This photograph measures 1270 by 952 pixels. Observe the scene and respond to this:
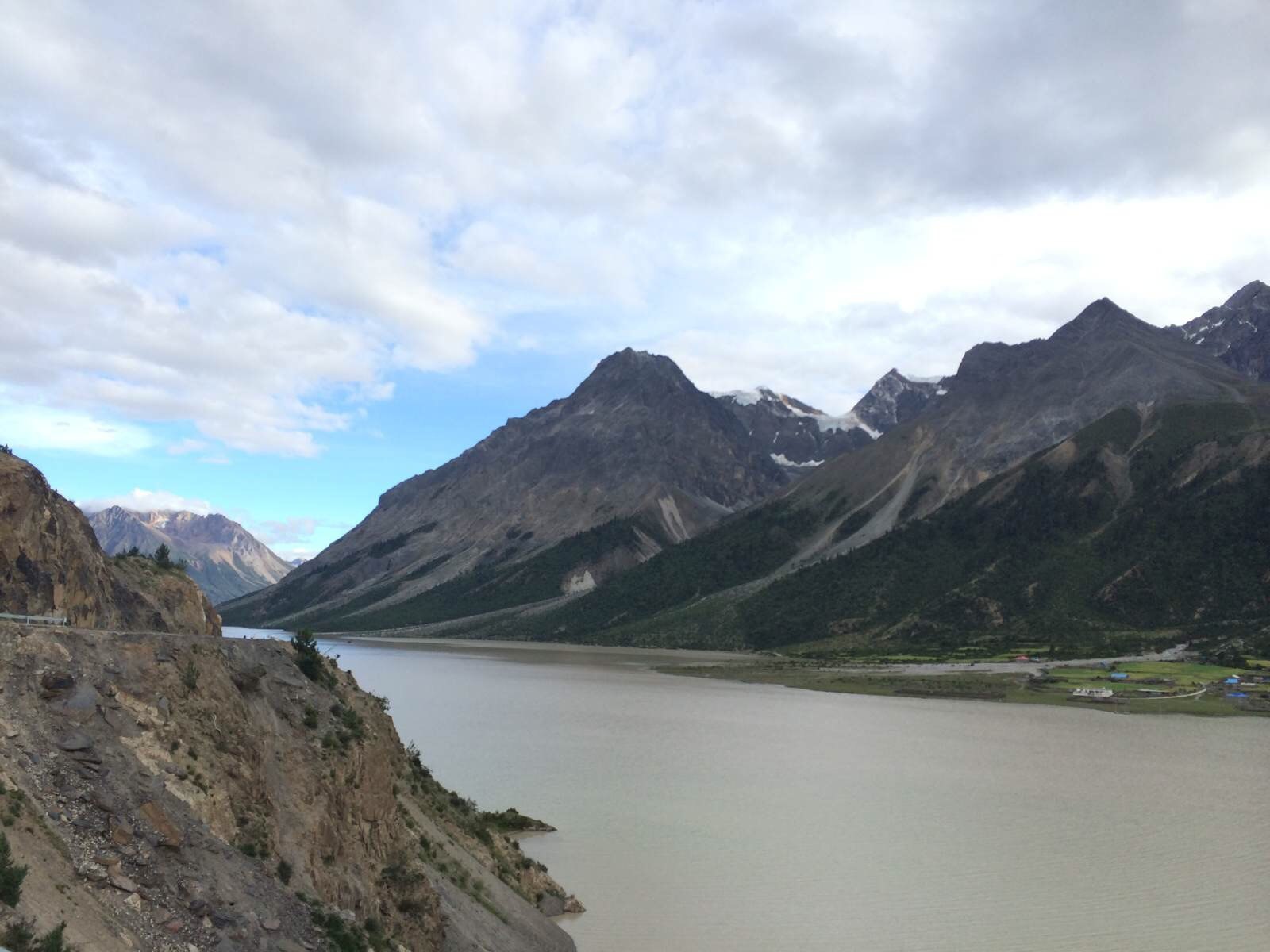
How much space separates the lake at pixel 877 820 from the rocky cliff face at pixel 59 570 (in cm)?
1784

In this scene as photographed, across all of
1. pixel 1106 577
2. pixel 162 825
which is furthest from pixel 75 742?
pixel 1106 577

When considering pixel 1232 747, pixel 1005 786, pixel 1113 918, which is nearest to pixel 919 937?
pixel 1113 918

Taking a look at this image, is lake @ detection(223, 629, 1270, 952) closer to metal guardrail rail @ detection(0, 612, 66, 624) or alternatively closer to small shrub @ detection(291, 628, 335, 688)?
small shrub @ detection(291, 628, 335, 688)

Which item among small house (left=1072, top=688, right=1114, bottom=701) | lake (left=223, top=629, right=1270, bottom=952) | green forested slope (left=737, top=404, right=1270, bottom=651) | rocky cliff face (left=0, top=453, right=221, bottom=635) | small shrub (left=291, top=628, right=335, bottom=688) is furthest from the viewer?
green forested slope (left=737, top=404, right=1270, bottom=651)

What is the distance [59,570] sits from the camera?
98.5 ft

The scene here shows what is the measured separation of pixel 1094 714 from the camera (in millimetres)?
93562

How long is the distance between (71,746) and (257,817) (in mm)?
3960

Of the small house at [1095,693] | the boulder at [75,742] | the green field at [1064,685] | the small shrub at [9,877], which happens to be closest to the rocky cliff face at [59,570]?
the boulder at [75,742]

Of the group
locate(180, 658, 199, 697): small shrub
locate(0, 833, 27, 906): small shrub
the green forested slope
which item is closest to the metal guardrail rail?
locate(180, 658, 199, 697): small shrub

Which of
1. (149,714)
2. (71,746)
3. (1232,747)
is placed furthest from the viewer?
(1232,747)

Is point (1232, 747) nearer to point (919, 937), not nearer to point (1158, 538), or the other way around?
point (919, 937)

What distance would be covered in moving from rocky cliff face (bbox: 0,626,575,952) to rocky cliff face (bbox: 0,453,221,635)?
394 inches

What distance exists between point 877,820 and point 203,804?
38216mm

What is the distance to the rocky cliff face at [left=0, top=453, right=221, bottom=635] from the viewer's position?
93.0ft
